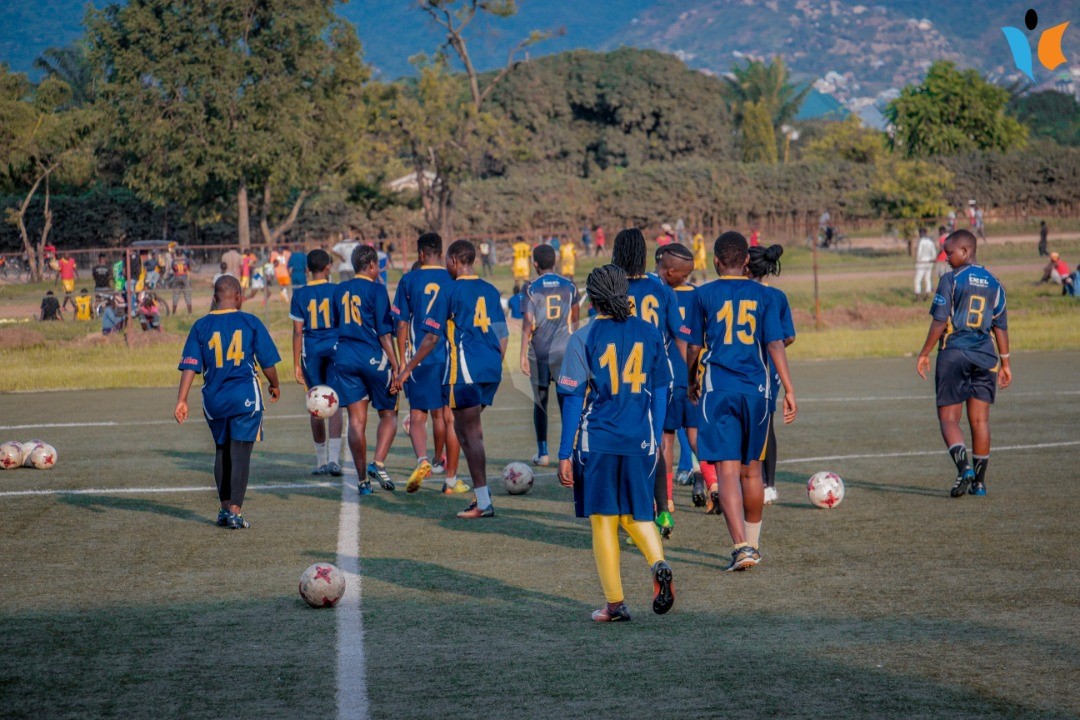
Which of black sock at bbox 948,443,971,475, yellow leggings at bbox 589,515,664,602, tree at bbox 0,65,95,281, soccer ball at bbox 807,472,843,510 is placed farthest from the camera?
tree at bbox 0,65,95,281

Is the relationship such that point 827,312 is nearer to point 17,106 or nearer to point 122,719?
point 122,719

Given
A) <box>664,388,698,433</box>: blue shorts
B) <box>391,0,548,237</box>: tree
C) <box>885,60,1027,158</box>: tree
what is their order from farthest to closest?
<box>885,60,1027,158</box>: tree, <box>391,0,548,237</box>: tree, <box>664,388,698,433</box>: blue shorts

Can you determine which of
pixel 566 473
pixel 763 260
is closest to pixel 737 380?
pixel 763 260

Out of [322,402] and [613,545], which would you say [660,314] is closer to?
[613,545]

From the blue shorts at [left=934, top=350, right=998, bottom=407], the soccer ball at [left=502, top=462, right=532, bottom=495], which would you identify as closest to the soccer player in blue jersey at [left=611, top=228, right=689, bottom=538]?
the soccer ball at [left=502, top=462, right=532, bottom=495]

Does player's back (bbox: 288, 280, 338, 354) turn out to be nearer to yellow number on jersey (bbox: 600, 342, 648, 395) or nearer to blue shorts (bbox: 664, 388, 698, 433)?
blue shorts (bbox: 664, 388, 698, 433)

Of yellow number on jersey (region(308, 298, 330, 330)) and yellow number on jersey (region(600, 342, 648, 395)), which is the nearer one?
yellow number on jersey (region(600, 342, 648, 395))

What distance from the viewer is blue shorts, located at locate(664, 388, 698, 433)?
9344 mm

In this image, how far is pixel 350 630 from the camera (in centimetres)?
646

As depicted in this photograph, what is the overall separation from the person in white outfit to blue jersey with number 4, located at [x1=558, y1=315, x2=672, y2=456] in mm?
25838

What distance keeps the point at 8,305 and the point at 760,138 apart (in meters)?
68.6

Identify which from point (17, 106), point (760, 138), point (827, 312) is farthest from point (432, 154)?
point (760, 138)

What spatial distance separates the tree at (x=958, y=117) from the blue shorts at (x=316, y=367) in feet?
206

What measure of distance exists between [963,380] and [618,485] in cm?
477
